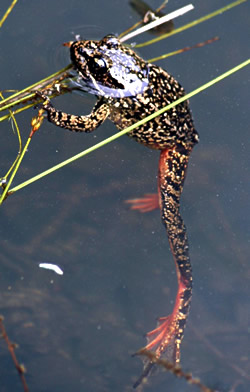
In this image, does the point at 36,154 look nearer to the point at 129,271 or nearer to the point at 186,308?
the point at 129,271

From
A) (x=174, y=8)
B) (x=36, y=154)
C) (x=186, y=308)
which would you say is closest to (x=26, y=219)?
(x=36, y=154)

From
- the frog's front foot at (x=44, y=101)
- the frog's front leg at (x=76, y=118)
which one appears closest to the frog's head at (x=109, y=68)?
the frog's front leg at (x=76, y=118)

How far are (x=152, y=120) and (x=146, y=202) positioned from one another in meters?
1.38

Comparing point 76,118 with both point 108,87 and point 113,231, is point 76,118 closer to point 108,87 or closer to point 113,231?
point 108,87

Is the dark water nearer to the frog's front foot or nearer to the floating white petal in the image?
the floating white petal

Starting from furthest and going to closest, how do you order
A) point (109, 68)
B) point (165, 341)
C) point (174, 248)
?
point (174, 248), point (165, 341), point (109, 68)

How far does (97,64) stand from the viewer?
452cm

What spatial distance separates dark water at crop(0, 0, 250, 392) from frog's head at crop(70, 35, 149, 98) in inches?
25.3

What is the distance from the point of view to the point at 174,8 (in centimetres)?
597

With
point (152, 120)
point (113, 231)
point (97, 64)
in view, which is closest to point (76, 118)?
point (97, 64)

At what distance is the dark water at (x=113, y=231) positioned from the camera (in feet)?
17.2

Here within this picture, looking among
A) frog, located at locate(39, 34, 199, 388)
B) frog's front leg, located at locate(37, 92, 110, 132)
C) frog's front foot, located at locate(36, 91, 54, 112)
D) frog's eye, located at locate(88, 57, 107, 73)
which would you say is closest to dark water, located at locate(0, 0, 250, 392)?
frog, located at locate(39, 34, 199, 388)

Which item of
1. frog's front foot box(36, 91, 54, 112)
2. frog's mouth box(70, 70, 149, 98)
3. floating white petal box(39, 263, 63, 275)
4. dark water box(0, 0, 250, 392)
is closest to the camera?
frog's front foot box(36, 91, 54, 112)

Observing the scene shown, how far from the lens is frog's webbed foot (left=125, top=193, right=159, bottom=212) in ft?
19.1
